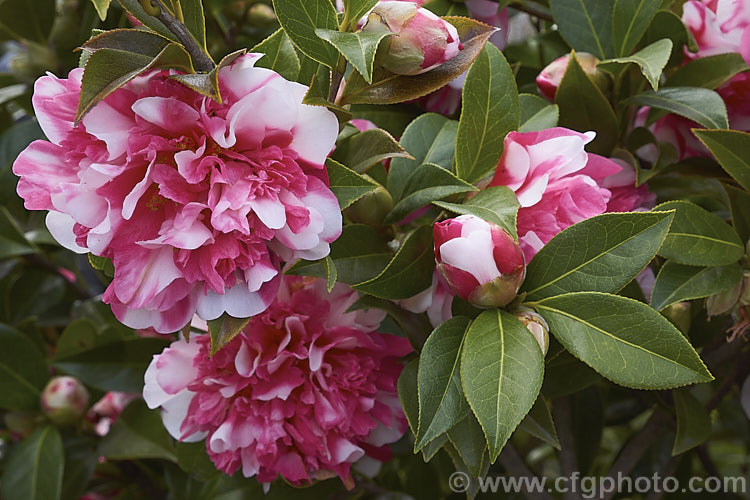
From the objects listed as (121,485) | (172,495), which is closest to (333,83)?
(172,495)

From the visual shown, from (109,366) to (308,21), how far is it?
1.63ft

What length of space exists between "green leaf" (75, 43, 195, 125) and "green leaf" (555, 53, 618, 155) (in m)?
0.33

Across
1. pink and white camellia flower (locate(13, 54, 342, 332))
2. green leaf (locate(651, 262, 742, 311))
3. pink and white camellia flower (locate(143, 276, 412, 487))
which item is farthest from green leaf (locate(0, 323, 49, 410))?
green leaf (locate(651, 262, 742, 311))

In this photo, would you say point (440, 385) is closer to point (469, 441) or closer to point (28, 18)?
point (469, 441)

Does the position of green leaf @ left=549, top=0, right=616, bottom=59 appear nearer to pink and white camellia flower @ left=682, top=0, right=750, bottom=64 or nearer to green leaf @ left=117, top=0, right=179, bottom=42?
pink and white camellia flower @ left=682, top=0, right=750, bottom=64

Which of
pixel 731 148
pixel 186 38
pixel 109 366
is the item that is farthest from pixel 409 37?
pixel 109 366

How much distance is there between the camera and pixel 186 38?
0.45 meters

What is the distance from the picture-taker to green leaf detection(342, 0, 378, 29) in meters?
0.47

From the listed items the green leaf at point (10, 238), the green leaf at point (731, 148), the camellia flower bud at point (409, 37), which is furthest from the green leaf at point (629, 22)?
the green leaf at point (10, 238)

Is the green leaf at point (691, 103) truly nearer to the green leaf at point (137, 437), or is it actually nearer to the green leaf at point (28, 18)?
the green leaf at point (137, 437)

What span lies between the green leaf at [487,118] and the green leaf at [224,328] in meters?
0.20

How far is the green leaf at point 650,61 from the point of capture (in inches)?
21.6

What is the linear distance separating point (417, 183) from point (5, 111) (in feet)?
2.44

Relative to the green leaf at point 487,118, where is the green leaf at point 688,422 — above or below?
below
